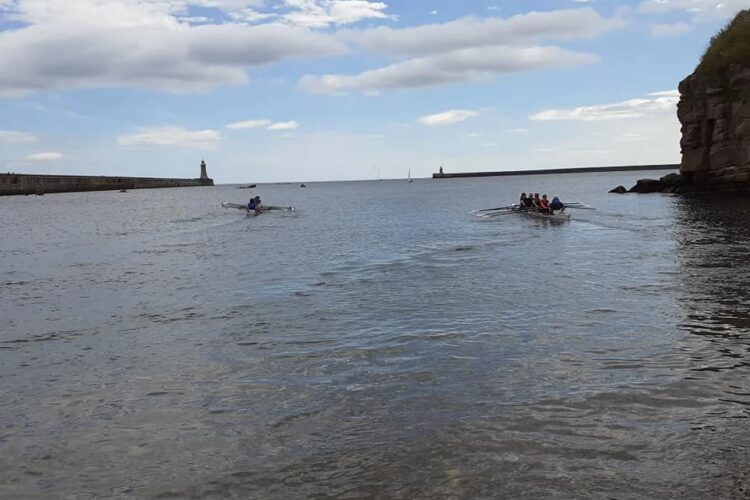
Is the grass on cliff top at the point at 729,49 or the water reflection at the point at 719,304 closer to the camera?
the water reflection at the point at 719,304

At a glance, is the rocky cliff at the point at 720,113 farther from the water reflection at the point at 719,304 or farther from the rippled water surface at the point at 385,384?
the rippled water surface at the point at 385,384

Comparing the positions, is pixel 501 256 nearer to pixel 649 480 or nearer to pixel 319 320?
pixel 319 320

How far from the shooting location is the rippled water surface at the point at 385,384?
21.5ft

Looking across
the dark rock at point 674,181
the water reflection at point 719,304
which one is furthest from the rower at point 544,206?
the dark rock at point 674,181

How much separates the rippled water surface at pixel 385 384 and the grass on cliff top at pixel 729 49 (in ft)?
198

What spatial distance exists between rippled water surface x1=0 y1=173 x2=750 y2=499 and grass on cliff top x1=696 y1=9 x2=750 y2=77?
60.4 meters

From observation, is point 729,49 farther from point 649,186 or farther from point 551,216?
point 551,216

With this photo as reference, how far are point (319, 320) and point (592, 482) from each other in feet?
31.0

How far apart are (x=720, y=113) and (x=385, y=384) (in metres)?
74.0

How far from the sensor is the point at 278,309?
1647cm

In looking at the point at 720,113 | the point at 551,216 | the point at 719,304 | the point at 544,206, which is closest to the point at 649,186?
the point at 720,113

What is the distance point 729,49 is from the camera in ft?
237

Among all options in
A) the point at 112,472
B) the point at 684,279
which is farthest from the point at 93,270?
the point at 684,279

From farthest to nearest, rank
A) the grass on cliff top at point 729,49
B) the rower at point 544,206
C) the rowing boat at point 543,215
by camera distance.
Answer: the grass on cliff top at point 729,49 < the rower at point 544,206 < the rowing boat at point 543,215
